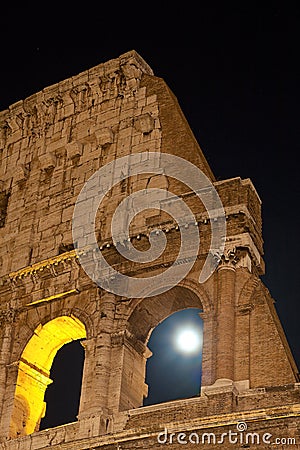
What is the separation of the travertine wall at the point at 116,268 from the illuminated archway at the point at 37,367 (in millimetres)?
47

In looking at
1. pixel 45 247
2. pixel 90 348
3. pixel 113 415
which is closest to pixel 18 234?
pixel 45 247

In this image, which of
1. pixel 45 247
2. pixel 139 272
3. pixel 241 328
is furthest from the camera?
pixel 45 247

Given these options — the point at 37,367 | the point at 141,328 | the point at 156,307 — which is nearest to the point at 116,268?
the point at 156,307

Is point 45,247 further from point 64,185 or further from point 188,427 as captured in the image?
point 188,427

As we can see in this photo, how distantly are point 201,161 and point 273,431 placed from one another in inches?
246

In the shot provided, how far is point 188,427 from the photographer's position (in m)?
17.8

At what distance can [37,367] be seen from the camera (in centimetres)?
2134

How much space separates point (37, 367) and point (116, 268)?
2606 millimetres

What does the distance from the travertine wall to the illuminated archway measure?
47mm

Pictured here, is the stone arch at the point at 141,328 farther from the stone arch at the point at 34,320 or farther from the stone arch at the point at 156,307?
the stone arch at the point at 34,320

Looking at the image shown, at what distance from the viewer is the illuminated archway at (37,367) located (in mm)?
20703

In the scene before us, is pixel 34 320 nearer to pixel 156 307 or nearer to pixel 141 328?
pixel 141 328

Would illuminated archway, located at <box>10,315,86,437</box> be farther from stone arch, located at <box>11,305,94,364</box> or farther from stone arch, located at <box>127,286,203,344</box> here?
stone arch, located at <box>127,286,203,344</box>

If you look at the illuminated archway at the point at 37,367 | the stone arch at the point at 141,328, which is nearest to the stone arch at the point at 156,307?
the stone arch at the point at 141,328
